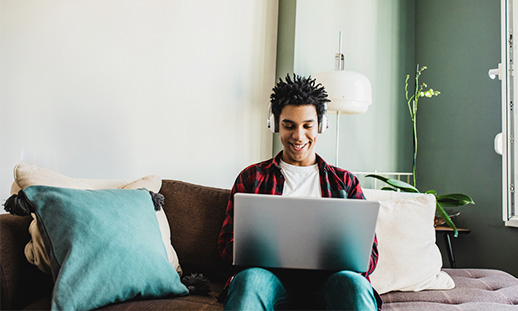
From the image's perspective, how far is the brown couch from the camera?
128cm

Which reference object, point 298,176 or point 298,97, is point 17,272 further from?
point 298,97

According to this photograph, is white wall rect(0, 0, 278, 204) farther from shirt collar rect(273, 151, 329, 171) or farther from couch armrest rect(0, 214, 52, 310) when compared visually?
shirt collar rect(273, 151, 329, 171)

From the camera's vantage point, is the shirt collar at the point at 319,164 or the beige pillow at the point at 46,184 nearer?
the beige pillow at the point at 46,184

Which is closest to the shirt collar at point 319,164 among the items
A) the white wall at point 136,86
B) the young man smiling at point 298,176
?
the young man smiling at point 298,176

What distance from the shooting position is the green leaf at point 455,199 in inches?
93.4

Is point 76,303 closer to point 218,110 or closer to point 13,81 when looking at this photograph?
point 13,81

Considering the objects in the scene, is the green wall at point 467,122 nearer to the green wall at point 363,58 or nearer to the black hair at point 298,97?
the green wall at point 363,58

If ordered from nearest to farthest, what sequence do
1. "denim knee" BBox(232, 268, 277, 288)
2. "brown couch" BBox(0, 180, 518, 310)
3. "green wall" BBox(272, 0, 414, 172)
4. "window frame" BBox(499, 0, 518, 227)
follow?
"denim knee" BBox(232, 268, 277, 288) < "brown couch" BBox(0, 180, 518, 310) < "window frame" BBox(499, 0, 518, 227) < "green wall" BBox(272, 0, 414, 172)

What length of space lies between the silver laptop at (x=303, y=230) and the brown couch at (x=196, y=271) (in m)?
0.34

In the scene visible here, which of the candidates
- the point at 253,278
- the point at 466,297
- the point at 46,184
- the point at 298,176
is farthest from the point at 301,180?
the point at 46,184

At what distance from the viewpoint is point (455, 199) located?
2.40 metres

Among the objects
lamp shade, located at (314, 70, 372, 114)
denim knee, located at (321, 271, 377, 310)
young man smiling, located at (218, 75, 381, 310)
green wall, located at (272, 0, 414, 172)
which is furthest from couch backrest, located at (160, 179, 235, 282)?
green wall, located at (272, 0, 414, 172)

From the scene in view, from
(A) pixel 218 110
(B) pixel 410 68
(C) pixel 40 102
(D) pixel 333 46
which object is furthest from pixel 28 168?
(B) pixel 410 68

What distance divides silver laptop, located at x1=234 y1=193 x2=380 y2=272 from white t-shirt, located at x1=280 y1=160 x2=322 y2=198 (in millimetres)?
447
